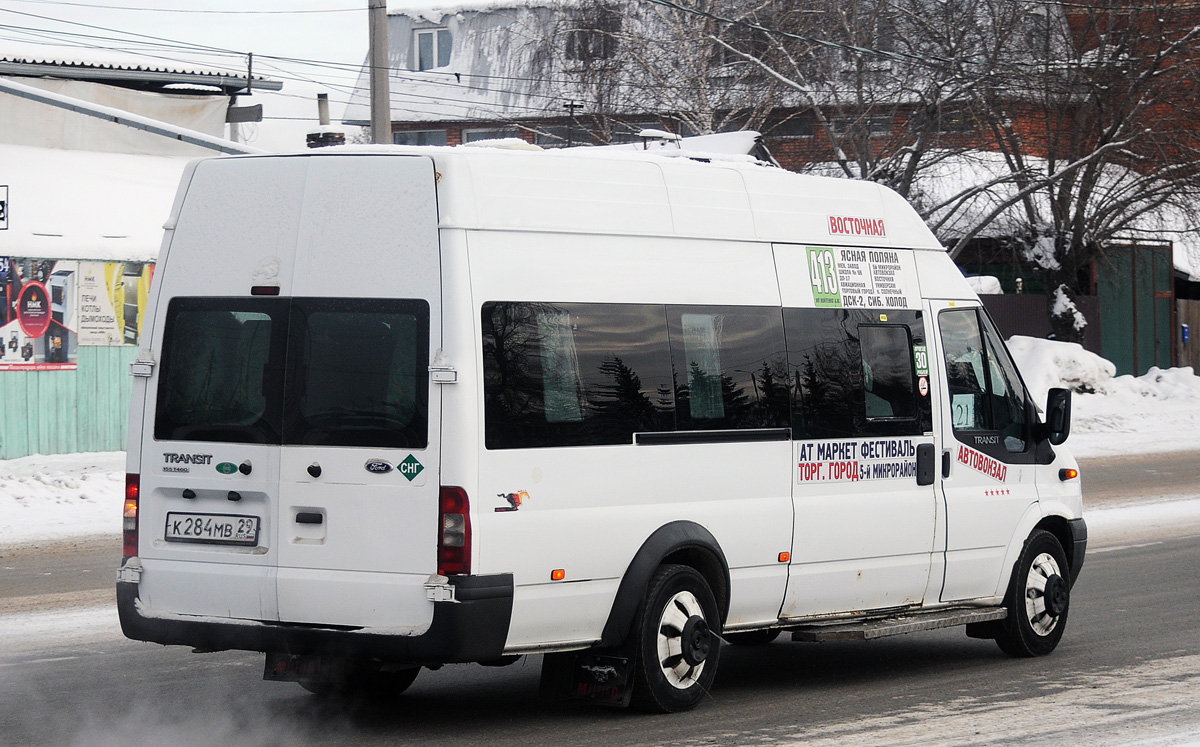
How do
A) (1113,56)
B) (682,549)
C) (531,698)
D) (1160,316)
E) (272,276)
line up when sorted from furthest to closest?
1. (1160,316)
2. (1113,56)
3. (531,698)
4. (682,549)
5. (272,276)

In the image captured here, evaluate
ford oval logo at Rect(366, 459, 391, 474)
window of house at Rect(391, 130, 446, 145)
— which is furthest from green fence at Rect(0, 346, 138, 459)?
window of house at Rect(391, 130, 446, 145)

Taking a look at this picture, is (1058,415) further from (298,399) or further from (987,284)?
(987,284)

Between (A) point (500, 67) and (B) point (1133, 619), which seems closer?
(B) point (1133, 619)

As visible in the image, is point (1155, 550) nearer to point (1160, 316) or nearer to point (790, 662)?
point (790, 662)

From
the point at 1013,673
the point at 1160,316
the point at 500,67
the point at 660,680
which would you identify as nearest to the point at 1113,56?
the point at 1160,316

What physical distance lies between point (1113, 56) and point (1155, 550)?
18478mm

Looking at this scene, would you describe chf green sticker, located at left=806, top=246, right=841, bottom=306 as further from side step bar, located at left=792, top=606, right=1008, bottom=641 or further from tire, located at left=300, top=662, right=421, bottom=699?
tire, located at left=300, top=662, right=421, bottom=699

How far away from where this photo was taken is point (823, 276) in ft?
26.3

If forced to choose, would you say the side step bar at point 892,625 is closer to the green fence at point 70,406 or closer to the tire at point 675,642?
the tire at point 675,642

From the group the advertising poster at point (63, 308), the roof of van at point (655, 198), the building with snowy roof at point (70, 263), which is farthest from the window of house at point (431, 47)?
the roof of van at point (655, 198)

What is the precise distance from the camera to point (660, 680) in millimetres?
6965

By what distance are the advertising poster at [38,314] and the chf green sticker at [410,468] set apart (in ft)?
45.5

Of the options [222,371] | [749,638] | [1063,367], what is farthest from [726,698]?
[1063,367]

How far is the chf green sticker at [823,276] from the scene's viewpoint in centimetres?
796
